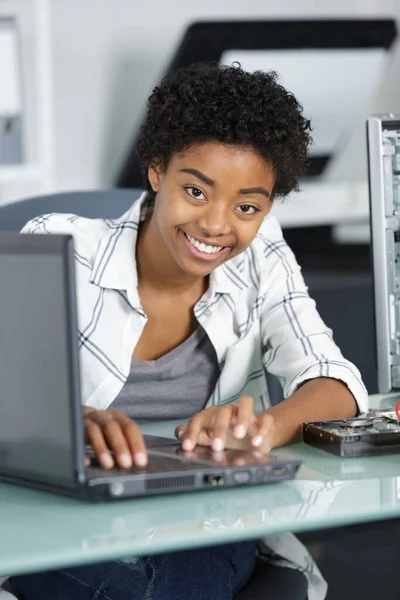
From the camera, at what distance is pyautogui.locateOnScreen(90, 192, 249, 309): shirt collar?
149cm

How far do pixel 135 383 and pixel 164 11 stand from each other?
2.19m

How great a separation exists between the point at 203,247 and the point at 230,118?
0.57ft

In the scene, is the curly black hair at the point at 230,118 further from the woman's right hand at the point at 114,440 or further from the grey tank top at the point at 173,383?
the woman's right hand at the point at 114,440

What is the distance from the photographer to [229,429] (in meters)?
1.19

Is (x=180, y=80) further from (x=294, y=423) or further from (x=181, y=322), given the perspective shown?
(x=294, y=423)

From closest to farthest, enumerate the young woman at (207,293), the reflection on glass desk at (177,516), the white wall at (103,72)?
the reflection on glass desk at (177,516)
the young woman at (207,293)
the white wall at (103,72)

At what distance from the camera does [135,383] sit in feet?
4.92

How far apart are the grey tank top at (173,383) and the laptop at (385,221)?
9.8 inches

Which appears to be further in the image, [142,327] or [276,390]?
[276,390]

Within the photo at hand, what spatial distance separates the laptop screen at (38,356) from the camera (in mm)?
966

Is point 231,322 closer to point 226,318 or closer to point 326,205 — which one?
point 226,318

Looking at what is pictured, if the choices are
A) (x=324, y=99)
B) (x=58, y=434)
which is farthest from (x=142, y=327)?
(x=324, y=99)

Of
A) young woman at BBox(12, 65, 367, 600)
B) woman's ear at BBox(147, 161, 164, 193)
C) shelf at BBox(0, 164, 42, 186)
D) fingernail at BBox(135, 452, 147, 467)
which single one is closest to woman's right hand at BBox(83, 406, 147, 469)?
fingernail at BBox(135, 452, 147, 467)

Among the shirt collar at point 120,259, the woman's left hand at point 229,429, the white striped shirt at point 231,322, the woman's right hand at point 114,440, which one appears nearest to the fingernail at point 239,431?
the woman's left hand at point 229,429
